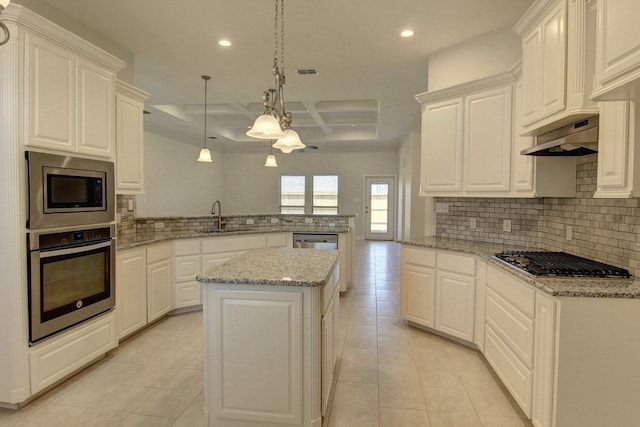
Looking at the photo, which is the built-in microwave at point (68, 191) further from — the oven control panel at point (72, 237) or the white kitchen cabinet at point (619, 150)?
the white kitchen cabinet at point (619, 150)

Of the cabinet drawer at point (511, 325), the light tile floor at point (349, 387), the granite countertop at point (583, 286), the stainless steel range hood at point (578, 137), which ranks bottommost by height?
the light tile floor at point (349, 387)

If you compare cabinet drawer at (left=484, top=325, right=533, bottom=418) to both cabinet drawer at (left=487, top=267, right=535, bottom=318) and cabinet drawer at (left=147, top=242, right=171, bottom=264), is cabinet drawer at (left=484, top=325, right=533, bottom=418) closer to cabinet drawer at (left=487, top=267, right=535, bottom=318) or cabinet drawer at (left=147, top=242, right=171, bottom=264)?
cabinet drawer at (left=487, top=267, right=535, bottom=318)

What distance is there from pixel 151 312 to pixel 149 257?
56cm

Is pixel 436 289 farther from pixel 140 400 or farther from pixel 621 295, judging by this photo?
pixel 140 400

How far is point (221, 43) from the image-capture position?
3367 millimetres

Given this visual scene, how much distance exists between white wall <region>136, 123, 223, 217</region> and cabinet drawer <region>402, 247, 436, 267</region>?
216 inches

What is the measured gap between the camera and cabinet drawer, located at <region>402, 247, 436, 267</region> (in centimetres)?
327

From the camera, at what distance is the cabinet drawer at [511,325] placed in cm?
201

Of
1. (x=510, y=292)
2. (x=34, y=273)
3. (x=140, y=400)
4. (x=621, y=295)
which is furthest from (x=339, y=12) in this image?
(x=140, y=400)

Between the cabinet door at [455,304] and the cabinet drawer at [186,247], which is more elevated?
the cabinet drawer at [186,247]

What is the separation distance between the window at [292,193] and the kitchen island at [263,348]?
28.2 ft

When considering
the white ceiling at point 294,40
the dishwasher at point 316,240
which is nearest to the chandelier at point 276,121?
the white ceiling at point 294,40

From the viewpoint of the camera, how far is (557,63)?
2.08 metres

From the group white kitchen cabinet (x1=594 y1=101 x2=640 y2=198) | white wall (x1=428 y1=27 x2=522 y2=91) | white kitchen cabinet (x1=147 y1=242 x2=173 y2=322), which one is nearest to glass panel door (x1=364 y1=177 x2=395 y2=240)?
white wall (x1=428 y1=27 x2=522 y2=91)
